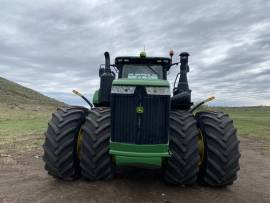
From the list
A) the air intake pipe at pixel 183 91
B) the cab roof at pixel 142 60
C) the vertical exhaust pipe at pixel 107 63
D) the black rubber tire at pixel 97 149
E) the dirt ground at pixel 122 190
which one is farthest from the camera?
the vertical exhaust pipe at pixel 107 63

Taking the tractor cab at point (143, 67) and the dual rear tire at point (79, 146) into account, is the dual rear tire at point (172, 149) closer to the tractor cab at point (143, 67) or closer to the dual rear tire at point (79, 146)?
the dual rear tire at point (79, 146)

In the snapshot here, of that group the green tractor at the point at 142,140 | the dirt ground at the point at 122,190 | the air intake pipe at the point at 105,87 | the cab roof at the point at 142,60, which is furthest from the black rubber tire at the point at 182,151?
the air intake pipe at the point at 105,87

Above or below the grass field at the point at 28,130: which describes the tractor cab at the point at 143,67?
above

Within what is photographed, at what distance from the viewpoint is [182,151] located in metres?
7.25

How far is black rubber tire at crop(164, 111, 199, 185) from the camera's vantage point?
286 inches

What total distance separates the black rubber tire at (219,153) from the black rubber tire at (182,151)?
15.4 inches

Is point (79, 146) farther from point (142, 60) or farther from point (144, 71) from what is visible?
point (142, 60)

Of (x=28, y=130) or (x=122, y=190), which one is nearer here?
(x=122, y=190)

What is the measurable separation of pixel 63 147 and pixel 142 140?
1.70m

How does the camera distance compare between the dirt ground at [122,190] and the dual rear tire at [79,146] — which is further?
the dual rear tire at [79,146]

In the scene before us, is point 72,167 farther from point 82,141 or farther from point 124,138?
point 124,138

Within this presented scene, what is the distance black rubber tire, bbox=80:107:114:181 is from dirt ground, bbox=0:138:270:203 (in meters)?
0.24

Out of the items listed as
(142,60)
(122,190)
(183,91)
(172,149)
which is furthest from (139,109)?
(183,91)

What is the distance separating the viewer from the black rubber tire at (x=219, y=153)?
7.57 m
